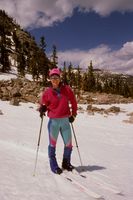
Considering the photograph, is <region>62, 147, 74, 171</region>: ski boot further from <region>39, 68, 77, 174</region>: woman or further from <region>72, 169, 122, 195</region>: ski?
<region>72, 169, 122, 195</region>: ski

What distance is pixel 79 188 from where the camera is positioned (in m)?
7.13

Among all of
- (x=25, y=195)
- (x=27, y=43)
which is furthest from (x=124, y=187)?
(x=27, y=43)

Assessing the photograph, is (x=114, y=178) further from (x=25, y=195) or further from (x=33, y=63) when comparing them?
(x=33, y=63)

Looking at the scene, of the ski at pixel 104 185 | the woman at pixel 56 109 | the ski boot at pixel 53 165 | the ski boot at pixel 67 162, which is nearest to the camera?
the ski at pixel 104 185

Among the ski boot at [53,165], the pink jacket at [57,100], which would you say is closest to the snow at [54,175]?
the ski boot at [53,165]

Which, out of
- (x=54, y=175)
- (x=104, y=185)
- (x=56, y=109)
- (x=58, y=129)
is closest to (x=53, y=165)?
(x=54, y=175)

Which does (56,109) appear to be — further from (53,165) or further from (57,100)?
(53,165)

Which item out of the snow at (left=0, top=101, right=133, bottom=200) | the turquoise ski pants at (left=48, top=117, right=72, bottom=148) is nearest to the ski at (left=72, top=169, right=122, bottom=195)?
the snow at (left=0, top=101, right=133, bottom=200)

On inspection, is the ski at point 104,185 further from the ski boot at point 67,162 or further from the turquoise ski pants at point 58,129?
the turquoise ski pants at point 58,129

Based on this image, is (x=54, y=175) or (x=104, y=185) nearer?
(x=104, y=185)

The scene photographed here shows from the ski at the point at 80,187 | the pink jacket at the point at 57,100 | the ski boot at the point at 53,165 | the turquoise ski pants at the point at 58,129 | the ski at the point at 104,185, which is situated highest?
the pink jacket at the point at 57,100

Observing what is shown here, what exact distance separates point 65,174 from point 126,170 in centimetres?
265

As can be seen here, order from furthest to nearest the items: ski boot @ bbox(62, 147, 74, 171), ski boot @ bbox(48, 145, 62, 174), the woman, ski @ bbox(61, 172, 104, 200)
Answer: ski boot @ bbox(62, 147, 74, 171), the woman, ski boot @ bbox(48, 145, 62, 174), ski @ bbox(61, 172, 104, 200)

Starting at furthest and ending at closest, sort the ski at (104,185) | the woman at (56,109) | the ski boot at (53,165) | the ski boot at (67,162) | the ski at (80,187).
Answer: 1. the ski boot at (67,162)
2. the woman at (56,109)
3. the ski boot at (53,165)
4. the ski at (104,185)
5. the ski at (80,187)
